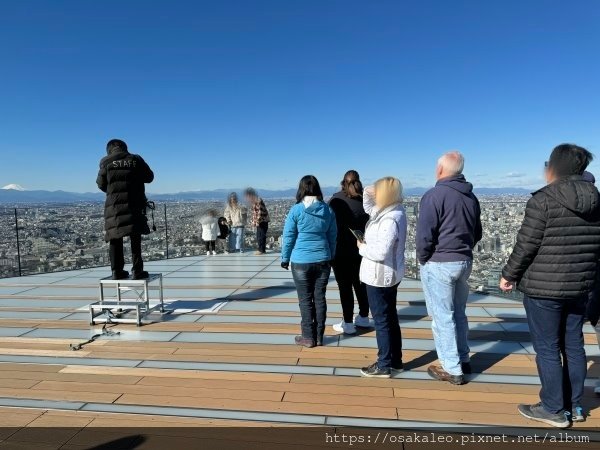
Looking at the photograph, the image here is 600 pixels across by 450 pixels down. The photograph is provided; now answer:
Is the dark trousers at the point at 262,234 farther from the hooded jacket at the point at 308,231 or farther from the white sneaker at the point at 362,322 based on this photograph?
the hooded jacket at the point at 308,231

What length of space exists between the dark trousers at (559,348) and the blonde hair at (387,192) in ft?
3.58

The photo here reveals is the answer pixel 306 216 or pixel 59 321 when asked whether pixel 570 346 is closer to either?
pixel 306 216

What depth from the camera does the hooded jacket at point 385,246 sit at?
309 cm

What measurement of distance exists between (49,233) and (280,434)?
7.83 meters

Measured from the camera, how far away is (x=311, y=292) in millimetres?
3832

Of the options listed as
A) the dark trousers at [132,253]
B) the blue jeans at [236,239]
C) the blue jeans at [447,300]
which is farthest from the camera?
the blue jeans at [236,239]

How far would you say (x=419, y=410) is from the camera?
8.73 ft

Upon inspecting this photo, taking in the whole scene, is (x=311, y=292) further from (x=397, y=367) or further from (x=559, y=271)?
(x=559, y=271)

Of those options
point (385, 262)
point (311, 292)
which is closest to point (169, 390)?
point (311, 292)

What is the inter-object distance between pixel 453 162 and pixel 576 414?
69.1 inches

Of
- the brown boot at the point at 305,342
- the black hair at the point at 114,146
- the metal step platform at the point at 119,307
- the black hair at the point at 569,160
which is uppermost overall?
the black hair at the point at 114,146

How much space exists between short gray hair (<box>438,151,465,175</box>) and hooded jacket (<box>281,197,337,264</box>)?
1159 millimetres

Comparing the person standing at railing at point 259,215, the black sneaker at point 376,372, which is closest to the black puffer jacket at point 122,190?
the black sneaker at point 376,372

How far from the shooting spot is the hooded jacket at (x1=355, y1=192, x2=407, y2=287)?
10.2ft
